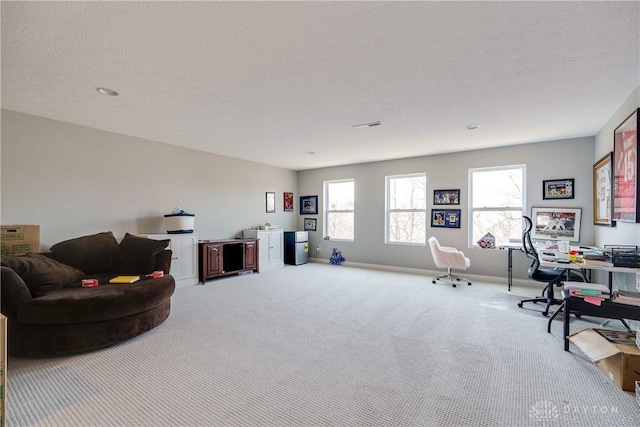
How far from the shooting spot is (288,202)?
768cm

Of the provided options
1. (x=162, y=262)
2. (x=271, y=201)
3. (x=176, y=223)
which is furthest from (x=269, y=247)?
(x=162, y=262)

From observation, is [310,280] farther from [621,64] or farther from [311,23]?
[621,64]

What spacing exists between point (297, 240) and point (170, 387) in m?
5.12

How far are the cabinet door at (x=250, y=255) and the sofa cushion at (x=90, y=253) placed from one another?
243 cm

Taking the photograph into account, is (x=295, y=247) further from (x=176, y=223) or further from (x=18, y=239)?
(x=18, y=239)

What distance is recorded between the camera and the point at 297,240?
279 inches

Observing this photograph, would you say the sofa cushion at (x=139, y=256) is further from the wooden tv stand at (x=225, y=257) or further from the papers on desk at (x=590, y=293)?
the papers on desk at (x=590, y=293)

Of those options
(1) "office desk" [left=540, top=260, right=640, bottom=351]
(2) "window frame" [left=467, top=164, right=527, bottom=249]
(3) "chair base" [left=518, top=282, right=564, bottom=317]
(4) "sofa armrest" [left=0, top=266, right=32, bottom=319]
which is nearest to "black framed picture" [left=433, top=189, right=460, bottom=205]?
(2) "window frame" [left=467, top=164, right=527, bottom=249]

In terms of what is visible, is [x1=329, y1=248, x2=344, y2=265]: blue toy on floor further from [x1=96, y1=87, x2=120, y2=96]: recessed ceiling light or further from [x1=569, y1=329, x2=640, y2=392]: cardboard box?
[x1=96, y1=87, x2=120, y2=96]: recessed ceiling light

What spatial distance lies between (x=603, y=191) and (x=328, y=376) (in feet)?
14.5

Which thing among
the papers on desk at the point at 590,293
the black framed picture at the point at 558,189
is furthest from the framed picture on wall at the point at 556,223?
the papers on desk at the point at 590,293

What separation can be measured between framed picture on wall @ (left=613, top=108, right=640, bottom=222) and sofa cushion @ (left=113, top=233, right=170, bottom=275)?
16.9 feet

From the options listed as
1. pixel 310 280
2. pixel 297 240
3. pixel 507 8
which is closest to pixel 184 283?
pixel 310 280

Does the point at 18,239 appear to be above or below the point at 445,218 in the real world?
below
